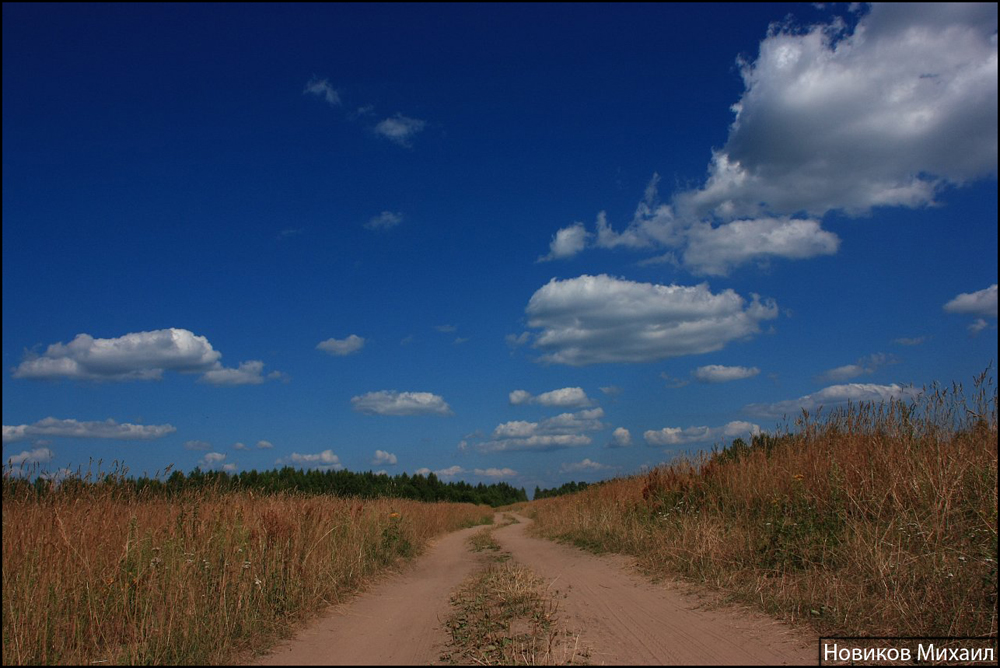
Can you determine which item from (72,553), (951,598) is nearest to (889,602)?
(951,598)

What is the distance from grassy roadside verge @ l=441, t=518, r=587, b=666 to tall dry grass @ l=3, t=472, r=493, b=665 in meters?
2.10

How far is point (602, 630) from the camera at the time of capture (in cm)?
586

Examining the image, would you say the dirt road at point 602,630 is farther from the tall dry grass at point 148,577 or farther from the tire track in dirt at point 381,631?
the tall dry grass at point 148,577

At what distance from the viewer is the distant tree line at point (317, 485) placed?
26.3 ft

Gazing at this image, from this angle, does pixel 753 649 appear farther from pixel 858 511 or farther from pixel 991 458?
pixel 991 458

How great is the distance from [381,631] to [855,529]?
5.77 m

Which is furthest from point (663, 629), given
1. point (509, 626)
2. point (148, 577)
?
point (148, 577)

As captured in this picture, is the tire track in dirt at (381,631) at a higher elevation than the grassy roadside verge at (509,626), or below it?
below

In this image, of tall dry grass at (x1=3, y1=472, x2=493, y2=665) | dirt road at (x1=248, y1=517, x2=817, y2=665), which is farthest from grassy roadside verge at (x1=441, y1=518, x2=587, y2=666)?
tall dry grass at (x1=3, y1=472, x2=493, y2=665)

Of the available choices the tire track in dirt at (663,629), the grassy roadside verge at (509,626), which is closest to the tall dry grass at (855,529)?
the tire track in dirt at (663,629)

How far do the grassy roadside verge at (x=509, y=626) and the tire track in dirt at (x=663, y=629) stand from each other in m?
0.23

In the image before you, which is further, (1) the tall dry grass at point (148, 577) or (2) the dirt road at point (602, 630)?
(1) the tall dry grass at point (148, 577)

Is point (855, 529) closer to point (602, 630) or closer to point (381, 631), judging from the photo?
point (602, 630)

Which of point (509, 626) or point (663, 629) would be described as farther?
point (509, 626)
